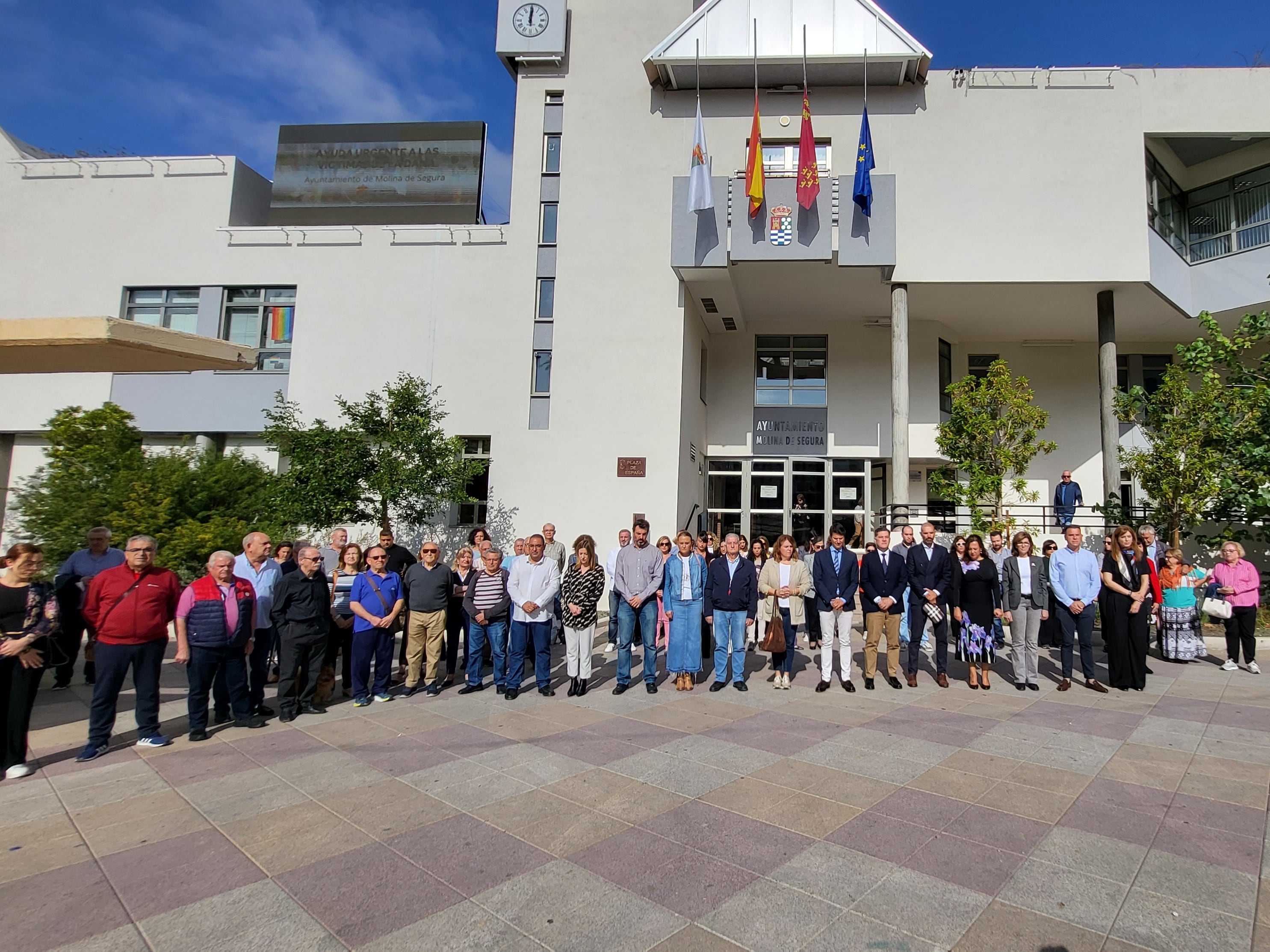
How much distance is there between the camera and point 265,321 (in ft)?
57.6

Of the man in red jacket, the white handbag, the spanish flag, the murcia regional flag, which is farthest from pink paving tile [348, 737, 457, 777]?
the spanish flag

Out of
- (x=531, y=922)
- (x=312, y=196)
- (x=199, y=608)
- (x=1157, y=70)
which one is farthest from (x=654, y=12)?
(x=531, y=922)

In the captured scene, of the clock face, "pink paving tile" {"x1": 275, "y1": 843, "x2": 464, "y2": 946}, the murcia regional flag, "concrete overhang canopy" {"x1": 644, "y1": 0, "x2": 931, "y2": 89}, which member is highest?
the clock face

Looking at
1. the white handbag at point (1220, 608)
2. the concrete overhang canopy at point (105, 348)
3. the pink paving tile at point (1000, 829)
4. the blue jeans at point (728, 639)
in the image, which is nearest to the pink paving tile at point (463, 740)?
the blue jeans at point (728, 639)

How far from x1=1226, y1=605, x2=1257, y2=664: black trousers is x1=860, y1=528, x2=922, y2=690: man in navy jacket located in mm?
4730

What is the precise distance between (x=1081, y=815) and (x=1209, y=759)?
79.0 inches

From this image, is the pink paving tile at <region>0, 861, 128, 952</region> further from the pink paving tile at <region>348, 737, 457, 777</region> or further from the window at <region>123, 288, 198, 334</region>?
the window at <region>123, 288, 198, 334</region>

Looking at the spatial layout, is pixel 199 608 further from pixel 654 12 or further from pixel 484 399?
pixel 654 12

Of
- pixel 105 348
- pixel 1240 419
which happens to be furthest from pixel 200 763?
pixel 1240 419

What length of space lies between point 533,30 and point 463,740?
55.9 feet

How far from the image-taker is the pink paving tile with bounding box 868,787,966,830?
4.37 m

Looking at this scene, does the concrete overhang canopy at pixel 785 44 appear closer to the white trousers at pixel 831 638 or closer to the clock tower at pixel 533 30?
the clock tower at pixel 533 30

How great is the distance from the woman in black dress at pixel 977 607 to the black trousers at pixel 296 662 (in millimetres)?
7046

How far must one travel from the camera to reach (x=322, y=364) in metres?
17.2
